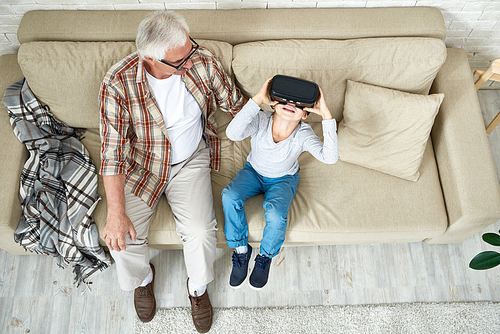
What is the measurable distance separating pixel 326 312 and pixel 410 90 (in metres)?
1.20

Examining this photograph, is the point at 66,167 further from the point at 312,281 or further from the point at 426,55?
the point at 426,55

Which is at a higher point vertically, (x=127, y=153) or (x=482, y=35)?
(x=482, y=35)

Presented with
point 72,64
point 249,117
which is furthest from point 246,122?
point 72,64

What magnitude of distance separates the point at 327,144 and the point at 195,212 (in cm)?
65

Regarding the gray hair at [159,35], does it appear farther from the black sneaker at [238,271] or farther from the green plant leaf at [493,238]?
the green plant leaf at [493,238]

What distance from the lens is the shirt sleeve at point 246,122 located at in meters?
1.36

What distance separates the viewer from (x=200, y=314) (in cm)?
174

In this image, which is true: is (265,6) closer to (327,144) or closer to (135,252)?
(327,144)

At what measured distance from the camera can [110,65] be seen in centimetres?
158

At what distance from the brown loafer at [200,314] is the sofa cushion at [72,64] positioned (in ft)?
3.57

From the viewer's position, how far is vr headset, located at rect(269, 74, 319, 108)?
120 cm

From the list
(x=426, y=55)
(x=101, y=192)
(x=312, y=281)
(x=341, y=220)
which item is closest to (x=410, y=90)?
(x=426, y=55)

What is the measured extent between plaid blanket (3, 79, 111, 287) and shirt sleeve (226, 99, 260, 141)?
0.74 m

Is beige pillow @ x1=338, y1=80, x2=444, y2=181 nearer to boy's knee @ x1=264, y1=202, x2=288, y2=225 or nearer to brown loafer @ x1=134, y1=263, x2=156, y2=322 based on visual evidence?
boy's knee @ x1=264, y1=202, x2=288, y2=225
